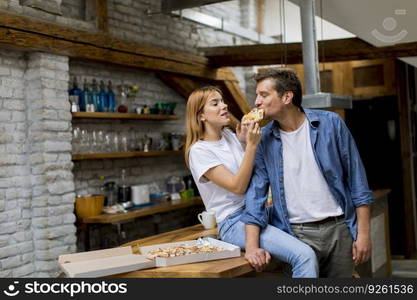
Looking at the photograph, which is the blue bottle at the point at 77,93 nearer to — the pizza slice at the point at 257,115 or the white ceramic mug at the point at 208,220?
the white ceramic mug at the point at 208,220

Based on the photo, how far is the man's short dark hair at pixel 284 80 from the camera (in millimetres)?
2721

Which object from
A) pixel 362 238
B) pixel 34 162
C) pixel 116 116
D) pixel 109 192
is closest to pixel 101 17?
pixel 116 116

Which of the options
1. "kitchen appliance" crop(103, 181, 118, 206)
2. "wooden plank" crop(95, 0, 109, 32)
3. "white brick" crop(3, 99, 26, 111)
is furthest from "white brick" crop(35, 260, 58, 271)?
"wooden plank" crop(95, 0, 109, 32)

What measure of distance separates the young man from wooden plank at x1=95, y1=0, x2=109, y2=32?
11.9 ft

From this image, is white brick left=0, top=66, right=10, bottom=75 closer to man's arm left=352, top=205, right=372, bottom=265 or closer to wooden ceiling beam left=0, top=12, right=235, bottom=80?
wooden ceiling beam left=0, top=12, right=235, bottom=80

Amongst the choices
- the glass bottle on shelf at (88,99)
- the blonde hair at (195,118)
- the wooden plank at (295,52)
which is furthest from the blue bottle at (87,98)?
the blonde hair at (195,118)

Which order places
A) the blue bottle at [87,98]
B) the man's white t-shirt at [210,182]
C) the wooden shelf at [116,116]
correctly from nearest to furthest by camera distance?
the man's white t-shirt at [210,182] < the wooden shelf at [116,116] < the blue bottle at [87,98]

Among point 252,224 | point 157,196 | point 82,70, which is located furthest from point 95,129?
point 252,224

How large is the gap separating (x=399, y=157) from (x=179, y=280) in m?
5.83

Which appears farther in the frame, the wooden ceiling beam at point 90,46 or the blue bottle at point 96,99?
the blue bottle at point 96,99

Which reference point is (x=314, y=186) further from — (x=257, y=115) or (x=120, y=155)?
(x=120, y=155)

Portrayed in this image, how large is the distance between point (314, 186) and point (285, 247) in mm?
338

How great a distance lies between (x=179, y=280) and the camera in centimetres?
236

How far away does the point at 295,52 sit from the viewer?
6.94m
